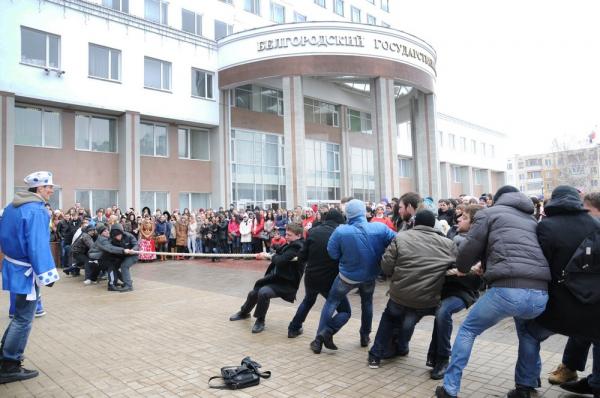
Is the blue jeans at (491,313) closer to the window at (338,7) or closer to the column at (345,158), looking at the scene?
the column at (345,158)

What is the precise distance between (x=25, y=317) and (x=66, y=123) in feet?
60.9

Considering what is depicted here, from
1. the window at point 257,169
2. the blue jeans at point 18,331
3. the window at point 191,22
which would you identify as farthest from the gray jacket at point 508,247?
the window at point 191,22

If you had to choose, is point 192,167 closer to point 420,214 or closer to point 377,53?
point 377,53

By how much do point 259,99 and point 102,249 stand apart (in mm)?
19755

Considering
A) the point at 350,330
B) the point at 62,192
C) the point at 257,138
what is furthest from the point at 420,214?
the point at 257,138

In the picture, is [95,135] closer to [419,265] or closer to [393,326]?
[393,326]

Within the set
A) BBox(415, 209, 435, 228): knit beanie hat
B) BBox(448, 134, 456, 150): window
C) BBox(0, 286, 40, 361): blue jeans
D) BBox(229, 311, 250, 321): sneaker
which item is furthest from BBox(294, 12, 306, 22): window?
BBox(0, 286, 40, 361): blue jeans

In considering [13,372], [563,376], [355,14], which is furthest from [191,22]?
[563,376]

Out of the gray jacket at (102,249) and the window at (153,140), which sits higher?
the window at (153,140)

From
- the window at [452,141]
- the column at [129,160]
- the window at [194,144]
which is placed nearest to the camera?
the column at [129,160]

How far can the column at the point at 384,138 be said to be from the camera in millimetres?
27172

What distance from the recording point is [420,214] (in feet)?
16.6

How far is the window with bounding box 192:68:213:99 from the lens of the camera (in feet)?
84.5

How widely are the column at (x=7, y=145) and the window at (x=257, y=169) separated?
38.0 feet
